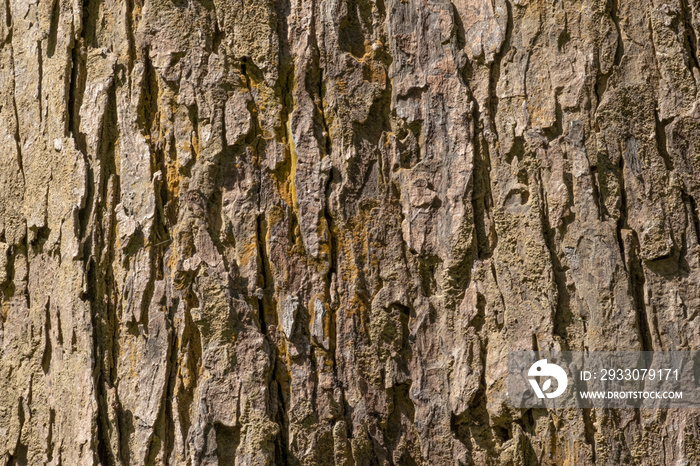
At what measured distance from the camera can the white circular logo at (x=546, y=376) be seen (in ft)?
4.43

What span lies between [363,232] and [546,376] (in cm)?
52

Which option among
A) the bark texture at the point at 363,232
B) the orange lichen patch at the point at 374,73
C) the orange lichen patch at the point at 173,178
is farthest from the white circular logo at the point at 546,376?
the orange lichen patch at the point at 173,178

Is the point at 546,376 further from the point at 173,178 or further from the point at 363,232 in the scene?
the point at 173,178

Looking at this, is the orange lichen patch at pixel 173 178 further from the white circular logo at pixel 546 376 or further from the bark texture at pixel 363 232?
the white circular logo at pixel 546 376

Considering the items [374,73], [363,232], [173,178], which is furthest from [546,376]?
[173,178]

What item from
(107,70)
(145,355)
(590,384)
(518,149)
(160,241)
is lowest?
(590,384)

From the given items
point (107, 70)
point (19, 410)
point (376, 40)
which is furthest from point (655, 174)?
point (19, 410)

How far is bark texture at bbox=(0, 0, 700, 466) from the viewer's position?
4.48 feet

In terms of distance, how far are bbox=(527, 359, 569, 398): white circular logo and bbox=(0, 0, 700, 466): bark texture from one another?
53 mm

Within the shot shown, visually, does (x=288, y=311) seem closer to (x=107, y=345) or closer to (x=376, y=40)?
(x=107, y=345)

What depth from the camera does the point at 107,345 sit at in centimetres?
147

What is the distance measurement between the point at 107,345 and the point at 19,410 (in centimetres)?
29

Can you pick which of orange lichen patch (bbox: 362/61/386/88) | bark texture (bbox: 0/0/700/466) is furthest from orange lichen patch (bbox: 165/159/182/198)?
orange lichen patch (bbox: 362/61/386/88)

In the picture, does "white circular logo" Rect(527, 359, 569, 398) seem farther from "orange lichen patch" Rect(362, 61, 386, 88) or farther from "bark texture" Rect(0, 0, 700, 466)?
"orange lichen patch" Rect(362, 61, 386, 88)
